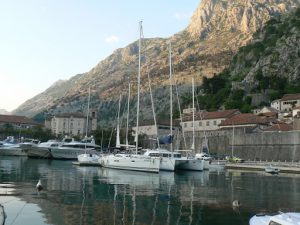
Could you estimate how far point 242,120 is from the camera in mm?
116125

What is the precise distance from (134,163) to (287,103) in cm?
7665

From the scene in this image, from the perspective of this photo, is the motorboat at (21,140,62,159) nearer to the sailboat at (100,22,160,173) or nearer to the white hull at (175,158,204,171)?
the sailboat at (100,22,160,173)

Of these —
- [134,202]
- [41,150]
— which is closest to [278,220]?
[134,202]

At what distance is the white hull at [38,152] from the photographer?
96.9 meters

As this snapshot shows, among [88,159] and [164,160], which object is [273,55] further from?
[164,160]

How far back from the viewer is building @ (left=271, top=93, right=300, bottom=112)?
123 m

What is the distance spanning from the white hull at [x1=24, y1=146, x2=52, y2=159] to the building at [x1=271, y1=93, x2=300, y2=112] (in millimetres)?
65884

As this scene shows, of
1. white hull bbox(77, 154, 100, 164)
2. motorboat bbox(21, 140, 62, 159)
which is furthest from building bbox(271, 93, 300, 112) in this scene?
white hull bbox(77, 154, 100, 164)

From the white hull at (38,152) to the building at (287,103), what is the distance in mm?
65884

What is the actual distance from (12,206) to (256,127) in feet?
288

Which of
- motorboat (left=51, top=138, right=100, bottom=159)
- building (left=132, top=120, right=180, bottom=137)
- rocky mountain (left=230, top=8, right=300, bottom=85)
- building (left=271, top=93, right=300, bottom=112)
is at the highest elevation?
rocky mountain (left=230, top=8, right=300, bottom=85)

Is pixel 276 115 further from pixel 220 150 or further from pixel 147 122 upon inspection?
pixel 147 122

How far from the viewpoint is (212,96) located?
163375mm

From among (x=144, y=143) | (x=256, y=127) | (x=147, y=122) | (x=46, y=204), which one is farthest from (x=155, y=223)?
(x=147, y=122)
